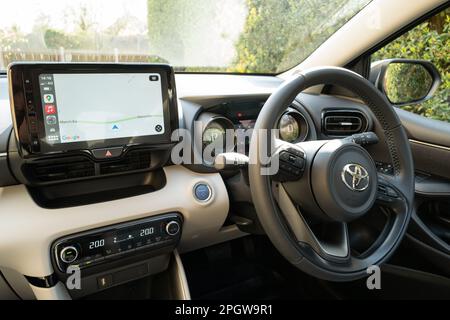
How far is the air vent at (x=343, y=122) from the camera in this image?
1.60 m

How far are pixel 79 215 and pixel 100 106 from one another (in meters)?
0.34

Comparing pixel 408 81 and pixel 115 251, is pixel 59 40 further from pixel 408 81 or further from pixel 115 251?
pixel 408 81

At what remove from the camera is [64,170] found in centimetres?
111

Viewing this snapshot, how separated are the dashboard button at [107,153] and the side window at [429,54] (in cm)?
135

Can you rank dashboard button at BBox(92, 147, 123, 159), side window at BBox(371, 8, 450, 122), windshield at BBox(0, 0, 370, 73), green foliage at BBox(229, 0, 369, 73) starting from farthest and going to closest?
green foliage at BBox(229, 0, 369, 73) < side window at BBox(371, 8, 450, 122) < windshield at BBox(0, 0, 370, 73) < dashboard button at BBox(92, 147, 123, 159)

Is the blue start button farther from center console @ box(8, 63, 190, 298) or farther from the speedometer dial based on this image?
the speedometer dial

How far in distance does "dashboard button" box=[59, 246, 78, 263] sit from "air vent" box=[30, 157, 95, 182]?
22cm

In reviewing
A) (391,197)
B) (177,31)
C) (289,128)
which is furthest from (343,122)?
(177,31)

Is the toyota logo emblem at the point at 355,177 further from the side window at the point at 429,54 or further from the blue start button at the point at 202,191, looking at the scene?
the side window at the point at 429,54

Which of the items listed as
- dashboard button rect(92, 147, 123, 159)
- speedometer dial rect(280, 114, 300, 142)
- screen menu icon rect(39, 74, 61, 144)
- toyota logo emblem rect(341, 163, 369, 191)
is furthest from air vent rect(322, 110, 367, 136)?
screen menu icon rect(39, 74, 61, 144)

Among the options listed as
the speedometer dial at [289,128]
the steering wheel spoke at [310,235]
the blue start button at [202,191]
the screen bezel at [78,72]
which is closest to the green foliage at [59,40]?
the screen bezel at [78,72]

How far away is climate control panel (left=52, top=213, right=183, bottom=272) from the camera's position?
1.08m
